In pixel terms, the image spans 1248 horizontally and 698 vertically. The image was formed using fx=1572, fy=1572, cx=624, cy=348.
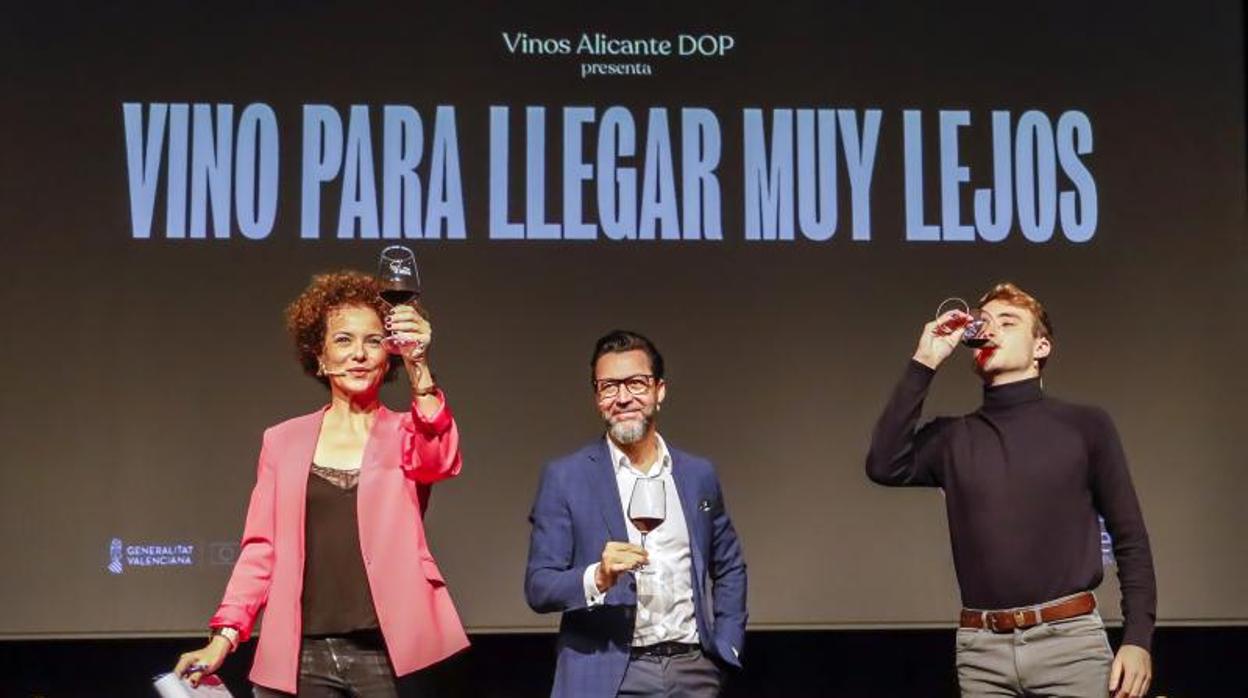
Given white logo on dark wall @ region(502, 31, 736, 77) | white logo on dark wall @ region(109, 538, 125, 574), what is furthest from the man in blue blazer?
white logo on dark wall @ region(109, 538, 125, 574)

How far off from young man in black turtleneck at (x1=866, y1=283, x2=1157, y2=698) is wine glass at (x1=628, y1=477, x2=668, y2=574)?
0.72 metres

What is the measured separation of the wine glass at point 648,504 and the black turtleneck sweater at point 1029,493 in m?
0.72

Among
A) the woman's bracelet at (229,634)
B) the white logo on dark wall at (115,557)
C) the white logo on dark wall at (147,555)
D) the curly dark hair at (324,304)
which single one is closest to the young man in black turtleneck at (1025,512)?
the curly dark hair at (324,304)

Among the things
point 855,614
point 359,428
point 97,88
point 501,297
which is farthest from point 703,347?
point 97,88

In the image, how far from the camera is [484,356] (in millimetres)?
4828

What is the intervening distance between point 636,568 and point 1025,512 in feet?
2.93

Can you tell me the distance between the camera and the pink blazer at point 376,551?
321 centimetres

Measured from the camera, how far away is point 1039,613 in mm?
3324

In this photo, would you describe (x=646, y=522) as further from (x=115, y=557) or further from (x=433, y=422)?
(x=115, y=557)

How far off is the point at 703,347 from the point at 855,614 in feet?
3.07

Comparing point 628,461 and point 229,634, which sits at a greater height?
point 628,461

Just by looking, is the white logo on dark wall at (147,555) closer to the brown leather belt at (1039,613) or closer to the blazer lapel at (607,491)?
the blazer lapel at (607,491)

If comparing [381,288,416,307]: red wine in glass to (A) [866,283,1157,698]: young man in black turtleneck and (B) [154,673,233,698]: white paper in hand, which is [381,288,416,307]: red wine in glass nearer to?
(B) [154,673,233,698]: white paper in hand

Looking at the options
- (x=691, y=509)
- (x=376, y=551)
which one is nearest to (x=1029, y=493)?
(x=691, y=509)
